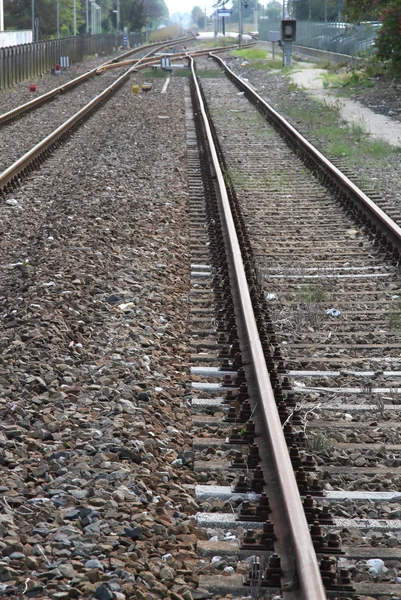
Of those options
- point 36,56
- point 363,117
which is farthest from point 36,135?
point 36,56

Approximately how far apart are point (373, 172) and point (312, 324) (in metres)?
7.00

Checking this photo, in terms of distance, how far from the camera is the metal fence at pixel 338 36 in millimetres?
35531

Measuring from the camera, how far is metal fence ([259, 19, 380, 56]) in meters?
35.5

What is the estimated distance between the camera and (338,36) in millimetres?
43219

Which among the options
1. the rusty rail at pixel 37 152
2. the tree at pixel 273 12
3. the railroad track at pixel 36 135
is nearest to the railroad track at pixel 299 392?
the rusty rail at pixel 37 152

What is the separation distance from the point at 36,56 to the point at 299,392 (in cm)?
3560

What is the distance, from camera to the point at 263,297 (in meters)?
6.93

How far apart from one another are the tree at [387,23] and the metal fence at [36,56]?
452 inches

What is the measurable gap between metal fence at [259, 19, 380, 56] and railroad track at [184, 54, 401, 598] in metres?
21.7

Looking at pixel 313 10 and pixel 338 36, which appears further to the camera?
pixel 313 10

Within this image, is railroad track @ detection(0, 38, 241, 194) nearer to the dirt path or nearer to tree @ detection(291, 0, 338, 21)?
the dirt path

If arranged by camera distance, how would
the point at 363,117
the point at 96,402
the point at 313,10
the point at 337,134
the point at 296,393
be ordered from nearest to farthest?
the point at 96,402
the point at 296,393
the point at 337,134
the point at 363,117
the point at 313,10

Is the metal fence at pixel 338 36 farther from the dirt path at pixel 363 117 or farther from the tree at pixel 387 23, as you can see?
the dirt path at pixel 363 117

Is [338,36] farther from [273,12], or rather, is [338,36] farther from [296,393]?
[273,12]
